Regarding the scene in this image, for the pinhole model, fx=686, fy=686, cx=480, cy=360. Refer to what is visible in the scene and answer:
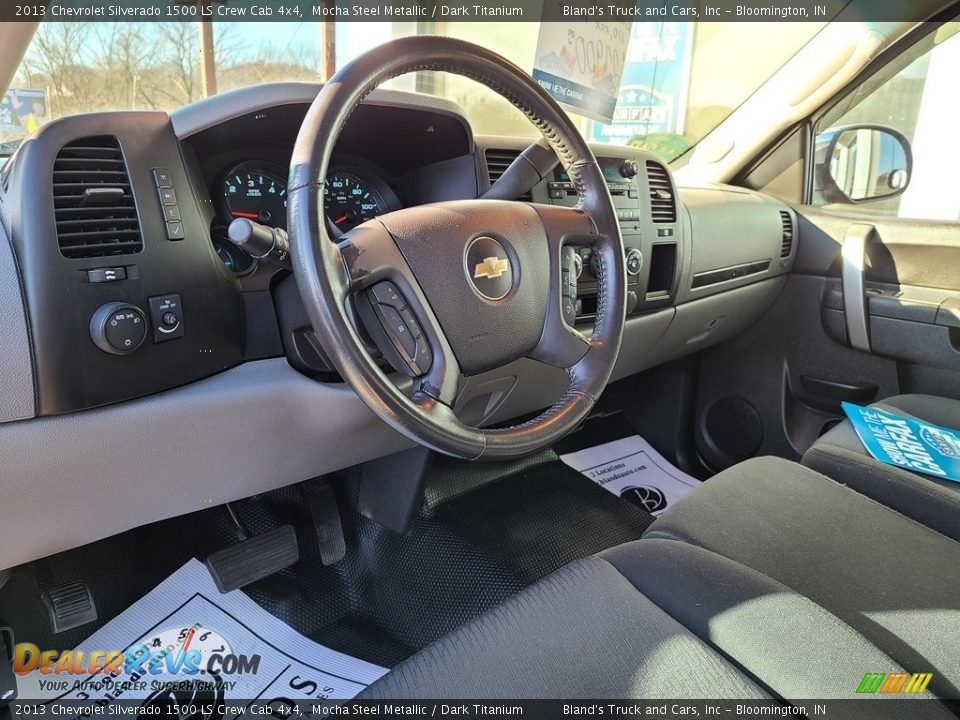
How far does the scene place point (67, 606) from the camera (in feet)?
4.01

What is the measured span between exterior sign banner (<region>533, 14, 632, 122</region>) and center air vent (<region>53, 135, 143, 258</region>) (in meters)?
0.93

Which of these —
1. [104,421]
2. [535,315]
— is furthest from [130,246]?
[535,315]

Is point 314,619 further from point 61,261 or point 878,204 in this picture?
point 878,204

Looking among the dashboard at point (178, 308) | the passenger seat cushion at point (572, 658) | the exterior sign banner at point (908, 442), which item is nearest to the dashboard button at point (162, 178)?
the dashboard at point (178, 308)

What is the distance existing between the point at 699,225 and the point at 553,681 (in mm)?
1366

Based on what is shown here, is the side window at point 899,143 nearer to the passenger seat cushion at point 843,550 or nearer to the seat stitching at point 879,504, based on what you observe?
the seat stitching at point 879,504

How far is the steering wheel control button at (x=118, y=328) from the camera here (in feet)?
2.91

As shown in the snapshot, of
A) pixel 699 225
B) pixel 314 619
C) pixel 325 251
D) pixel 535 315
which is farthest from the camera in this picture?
pixel 699 225

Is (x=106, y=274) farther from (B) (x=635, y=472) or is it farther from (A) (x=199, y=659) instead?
(B) (x=635, y=472)

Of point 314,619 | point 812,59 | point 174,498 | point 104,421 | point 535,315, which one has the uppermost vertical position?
point 812,59

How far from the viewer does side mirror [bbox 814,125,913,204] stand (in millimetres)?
2119

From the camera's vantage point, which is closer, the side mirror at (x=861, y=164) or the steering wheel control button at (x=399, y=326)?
the steering wheel control button at (x=399, y=326)

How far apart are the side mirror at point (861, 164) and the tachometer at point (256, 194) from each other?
173cm

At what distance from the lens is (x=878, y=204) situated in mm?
2143
